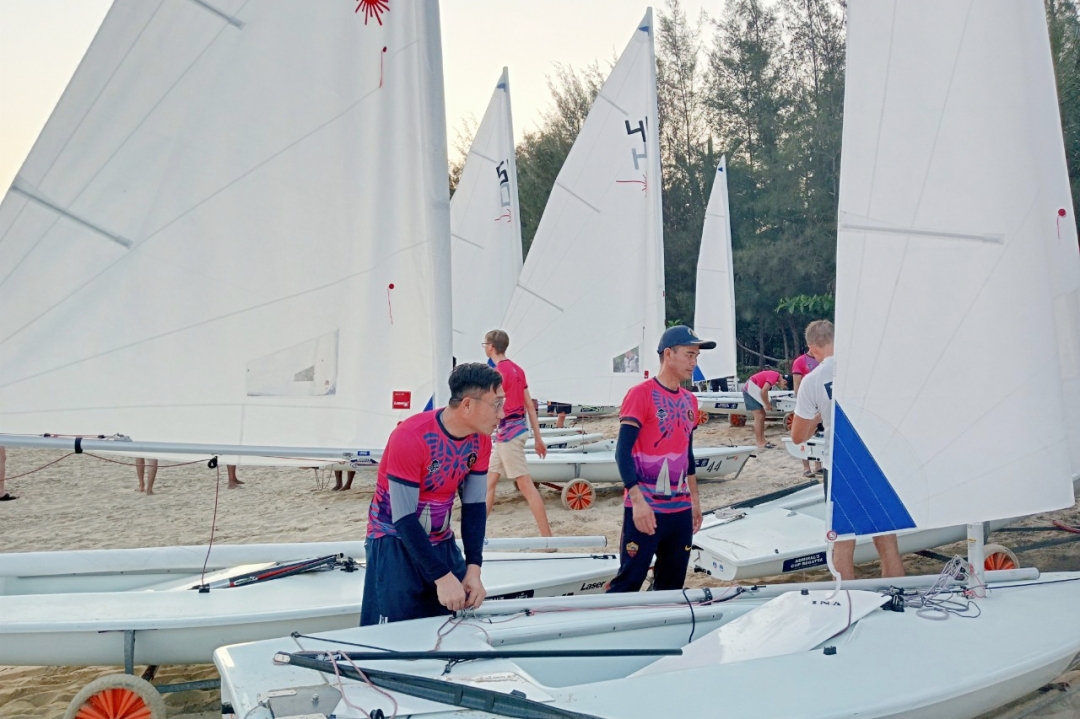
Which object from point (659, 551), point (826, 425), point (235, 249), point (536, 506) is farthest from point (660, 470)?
point (235, 249)

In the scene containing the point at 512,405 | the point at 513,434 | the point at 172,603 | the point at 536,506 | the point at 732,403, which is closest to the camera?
→ the point at 172,603

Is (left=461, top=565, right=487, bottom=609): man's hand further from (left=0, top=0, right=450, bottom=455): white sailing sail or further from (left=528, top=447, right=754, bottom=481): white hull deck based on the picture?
(left=528, top=447, right=754, bottom=481): white hull deck

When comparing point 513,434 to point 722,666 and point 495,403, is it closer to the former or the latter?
point 495,403

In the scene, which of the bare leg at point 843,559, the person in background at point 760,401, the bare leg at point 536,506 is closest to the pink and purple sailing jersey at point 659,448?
the bare leg at point 843,559

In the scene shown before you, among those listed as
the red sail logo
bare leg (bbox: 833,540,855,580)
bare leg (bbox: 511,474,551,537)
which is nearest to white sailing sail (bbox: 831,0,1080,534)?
bare leg (bbox: 833,540,855,580)

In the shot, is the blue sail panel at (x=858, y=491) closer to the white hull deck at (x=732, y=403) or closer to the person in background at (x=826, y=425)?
the person in background at (x=826, y=425)

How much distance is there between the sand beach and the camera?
344 centimetres

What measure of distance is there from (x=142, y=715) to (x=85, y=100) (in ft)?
7.40

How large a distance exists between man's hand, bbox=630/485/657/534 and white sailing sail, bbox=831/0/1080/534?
81 centimetres

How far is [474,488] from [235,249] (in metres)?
1.53

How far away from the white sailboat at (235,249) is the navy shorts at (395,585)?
2.02 feet

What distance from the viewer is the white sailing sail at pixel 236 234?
10.6ft

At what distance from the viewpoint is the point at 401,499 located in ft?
7.95

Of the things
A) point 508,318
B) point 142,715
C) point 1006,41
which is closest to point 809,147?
point 508,318
